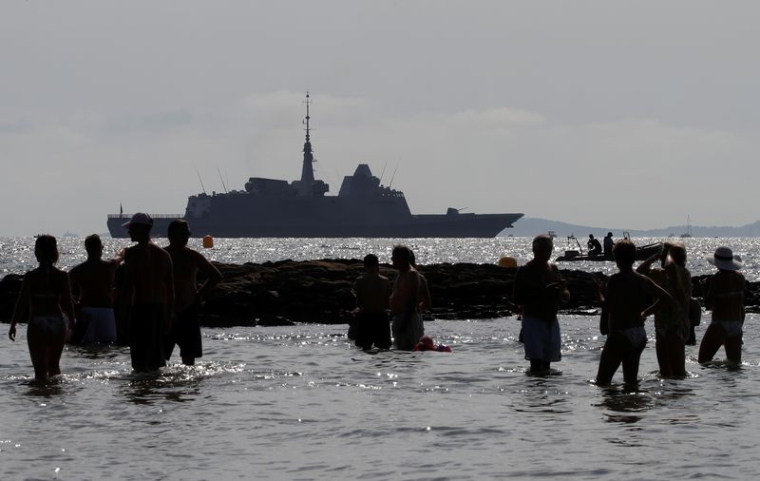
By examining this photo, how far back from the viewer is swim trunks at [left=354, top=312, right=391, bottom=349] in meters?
14.3

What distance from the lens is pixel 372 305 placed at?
14.1m

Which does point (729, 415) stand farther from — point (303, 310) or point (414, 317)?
point (303, 310)

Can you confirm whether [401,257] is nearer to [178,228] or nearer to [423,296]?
[423,296]

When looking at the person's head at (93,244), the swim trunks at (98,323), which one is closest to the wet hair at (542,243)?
the person's head at (93,244)

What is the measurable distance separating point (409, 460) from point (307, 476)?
0.77 meters

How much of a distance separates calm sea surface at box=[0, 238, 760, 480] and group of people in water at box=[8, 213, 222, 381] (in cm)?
30

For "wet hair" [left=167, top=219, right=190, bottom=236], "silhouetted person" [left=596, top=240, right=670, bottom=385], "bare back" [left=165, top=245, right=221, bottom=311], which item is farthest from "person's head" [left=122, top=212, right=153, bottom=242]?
"silhouetted person" [left=596, top=240, right=670, bottom=385]

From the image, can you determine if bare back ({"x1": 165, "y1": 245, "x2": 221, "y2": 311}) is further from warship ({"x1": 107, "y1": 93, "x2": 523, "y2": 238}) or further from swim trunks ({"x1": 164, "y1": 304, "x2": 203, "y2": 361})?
warship ({"x1": 107, "y1": 93, "x2": 523, "y2": 238})

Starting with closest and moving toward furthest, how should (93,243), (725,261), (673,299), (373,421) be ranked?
(373,421) < (673,299) < (725,261) < (93,243)

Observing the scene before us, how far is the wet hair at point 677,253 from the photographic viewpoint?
1073 centimetres

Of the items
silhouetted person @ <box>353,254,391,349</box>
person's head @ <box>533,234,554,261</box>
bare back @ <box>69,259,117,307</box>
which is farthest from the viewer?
silhouetted person @ <box>353,254,391,349</box>

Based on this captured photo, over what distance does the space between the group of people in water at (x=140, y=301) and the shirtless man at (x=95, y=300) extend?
0.94 metres

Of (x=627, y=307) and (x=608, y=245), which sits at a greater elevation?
(x=608, y=245)

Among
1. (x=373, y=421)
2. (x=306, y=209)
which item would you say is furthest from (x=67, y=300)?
(x=306, y=209)
